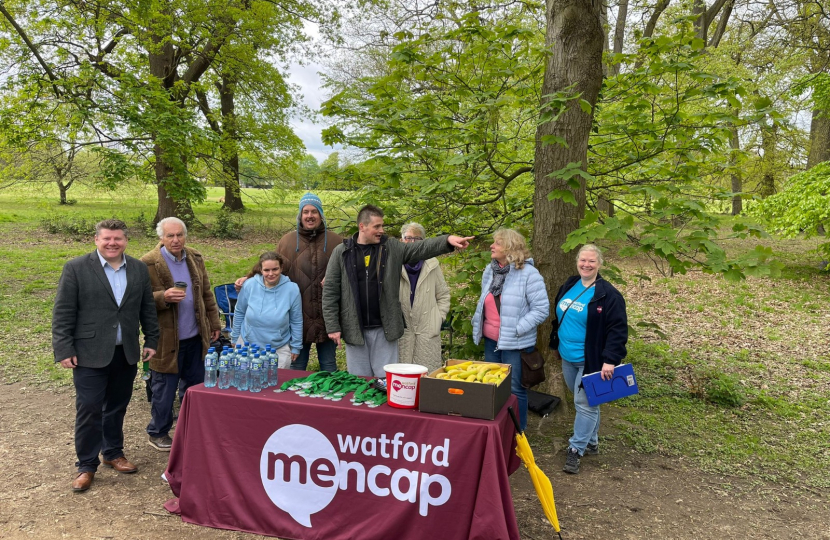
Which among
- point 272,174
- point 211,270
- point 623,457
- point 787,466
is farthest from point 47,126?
point 787,466

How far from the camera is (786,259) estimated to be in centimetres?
1336

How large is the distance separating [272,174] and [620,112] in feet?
51.0

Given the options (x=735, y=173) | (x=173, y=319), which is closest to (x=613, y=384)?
(x=735, y=173)

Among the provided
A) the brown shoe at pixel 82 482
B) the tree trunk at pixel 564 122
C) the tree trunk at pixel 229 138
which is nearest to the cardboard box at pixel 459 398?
the tree trunk at pixel 564 122

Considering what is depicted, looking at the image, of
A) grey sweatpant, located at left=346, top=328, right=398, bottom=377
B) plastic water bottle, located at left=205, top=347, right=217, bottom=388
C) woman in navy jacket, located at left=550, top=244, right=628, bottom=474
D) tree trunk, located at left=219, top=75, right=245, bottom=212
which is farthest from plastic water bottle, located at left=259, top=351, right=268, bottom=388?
tree trunk, located at left=219, top=75, right=245, bottom=212

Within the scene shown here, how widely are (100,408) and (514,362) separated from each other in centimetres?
308

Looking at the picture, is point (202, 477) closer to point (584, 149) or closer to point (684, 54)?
point (584, 149)

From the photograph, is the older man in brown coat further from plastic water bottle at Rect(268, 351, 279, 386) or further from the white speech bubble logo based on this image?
the white speech bubble logo

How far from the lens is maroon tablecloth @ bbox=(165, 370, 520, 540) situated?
8.98 feet

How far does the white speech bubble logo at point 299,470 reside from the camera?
9.83ft

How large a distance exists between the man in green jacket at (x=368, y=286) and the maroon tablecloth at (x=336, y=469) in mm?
982

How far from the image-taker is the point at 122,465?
387 cm

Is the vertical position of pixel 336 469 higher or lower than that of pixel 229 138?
lower

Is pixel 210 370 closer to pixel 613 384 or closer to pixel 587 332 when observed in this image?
pixel 587 332
